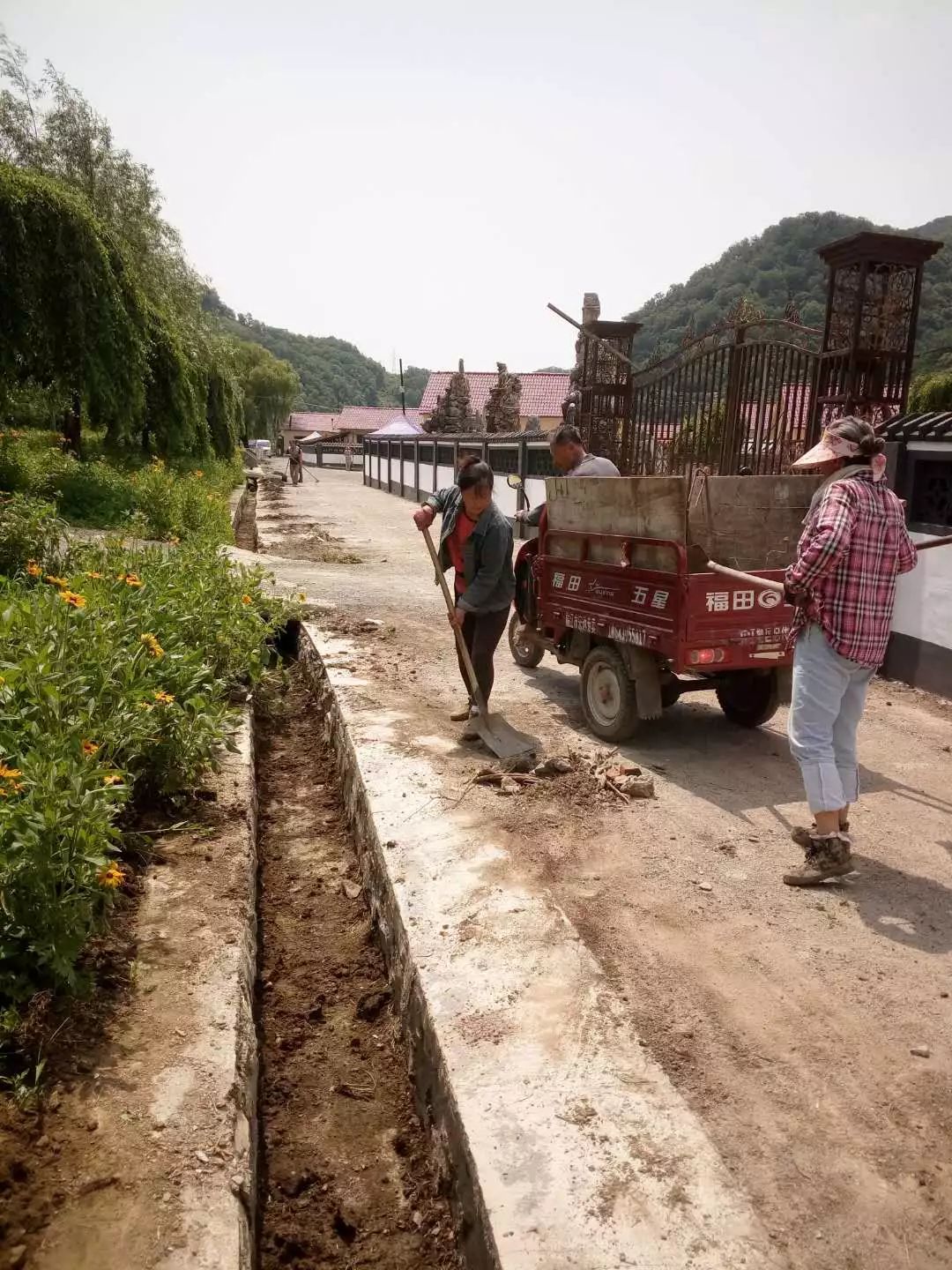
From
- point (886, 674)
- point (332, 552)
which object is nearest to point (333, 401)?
point (332, 552)

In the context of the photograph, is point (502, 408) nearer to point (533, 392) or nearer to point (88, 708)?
point (533, 392)

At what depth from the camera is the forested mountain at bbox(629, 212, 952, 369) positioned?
26.9m

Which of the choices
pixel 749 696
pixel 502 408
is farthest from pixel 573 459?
pixel 502 408

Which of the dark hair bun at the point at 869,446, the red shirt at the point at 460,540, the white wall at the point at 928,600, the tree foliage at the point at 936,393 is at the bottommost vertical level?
the white wall at the point at 928,600

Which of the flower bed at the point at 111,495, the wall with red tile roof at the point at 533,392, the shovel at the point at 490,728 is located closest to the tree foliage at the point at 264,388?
the wall with red tile roof at the point at 533,392

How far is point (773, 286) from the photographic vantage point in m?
37.3

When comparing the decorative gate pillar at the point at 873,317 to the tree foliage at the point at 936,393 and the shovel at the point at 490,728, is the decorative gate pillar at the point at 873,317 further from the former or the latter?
the tree foliage at the point at 936,393

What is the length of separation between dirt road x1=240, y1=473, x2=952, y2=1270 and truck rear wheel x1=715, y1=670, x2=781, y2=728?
137 millimetres

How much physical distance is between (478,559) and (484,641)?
0.52m

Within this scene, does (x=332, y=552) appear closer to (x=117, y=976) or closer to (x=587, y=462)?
(x=587, y=462)

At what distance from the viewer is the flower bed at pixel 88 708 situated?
8.12ft

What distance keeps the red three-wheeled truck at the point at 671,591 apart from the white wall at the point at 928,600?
196 cm

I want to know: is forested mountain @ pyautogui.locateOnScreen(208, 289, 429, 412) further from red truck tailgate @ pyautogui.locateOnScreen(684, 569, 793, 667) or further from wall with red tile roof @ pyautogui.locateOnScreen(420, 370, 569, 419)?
red truck tailgate @ pyautogui.locateOnScreen(684, 569, 793, 667)

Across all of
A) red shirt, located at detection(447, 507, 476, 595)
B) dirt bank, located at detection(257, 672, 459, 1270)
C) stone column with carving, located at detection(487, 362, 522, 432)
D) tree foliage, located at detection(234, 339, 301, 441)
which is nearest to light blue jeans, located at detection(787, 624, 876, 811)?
dirt bank, located at detection(257, 672, 459, 1270)
